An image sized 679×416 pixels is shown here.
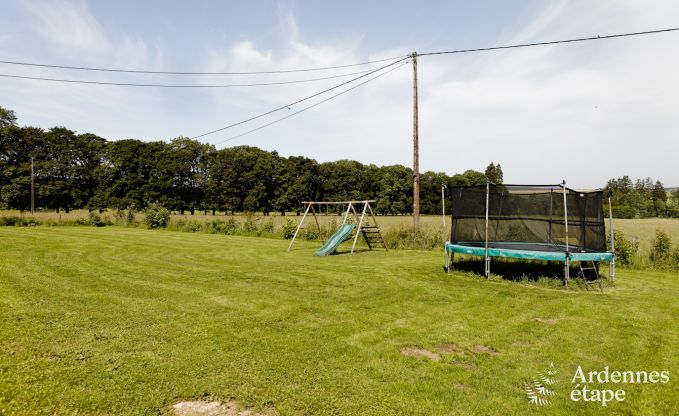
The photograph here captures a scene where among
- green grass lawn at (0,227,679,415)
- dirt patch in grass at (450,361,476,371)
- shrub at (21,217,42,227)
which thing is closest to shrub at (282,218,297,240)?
green grass lawn at (0,227,679,415)

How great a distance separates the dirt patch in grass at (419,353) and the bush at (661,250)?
9.98 m

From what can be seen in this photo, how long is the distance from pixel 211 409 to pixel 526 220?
8.91 meters

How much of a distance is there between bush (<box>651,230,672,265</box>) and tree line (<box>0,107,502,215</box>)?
155 feet

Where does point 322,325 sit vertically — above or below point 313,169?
below

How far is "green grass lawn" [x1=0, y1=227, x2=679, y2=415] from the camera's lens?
326cm

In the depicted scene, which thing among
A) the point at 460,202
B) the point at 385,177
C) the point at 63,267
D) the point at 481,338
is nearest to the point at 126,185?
the point at 385,177

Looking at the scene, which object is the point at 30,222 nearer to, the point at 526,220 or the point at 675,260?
the point at 526,220

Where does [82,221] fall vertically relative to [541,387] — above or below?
above

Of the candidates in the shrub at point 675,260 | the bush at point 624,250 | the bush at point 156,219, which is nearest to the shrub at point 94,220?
the bush at point 156,219

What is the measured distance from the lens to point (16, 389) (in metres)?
3.21

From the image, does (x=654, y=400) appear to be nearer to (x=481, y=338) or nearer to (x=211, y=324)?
(x=481, y=338)

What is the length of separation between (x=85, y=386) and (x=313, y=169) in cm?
6204

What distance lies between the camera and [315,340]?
464cm

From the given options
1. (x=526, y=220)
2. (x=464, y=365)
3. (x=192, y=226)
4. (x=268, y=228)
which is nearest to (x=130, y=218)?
(x=192, y=226)
